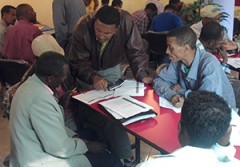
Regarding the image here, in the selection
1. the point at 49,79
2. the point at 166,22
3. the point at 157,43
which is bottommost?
the point at 157,43

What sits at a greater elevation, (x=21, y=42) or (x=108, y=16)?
(x=108, y=16)

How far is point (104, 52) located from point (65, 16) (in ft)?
5.59

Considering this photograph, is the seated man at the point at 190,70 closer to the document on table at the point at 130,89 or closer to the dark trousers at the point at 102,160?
the document on table at the point at 130,89

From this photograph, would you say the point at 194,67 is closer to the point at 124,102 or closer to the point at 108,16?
the point at 124,102

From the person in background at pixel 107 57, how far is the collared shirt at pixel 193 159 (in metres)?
1.37

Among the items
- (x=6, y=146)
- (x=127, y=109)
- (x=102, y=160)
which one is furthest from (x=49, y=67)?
(x=6, y=146)

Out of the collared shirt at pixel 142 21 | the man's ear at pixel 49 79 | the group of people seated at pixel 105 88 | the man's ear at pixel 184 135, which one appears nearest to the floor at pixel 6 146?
the group of people seated at pixel 105 88

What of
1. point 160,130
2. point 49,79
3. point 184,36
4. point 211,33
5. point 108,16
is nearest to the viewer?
point 49,79

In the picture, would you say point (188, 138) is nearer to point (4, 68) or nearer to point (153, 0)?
point (4, 68)

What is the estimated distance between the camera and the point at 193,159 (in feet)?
3.52

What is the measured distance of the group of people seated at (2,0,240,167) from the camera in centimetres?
118

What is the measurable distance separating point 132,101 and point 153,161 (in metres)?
1.10

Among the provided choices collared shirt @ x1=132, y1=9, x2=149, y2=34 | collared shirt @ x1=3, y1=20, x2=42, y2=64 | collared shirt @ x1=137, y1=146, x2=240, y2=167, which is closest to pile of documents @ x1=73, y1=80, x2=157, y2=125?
collared shirt @ x1=137, y1=146, x2=240, y2=167

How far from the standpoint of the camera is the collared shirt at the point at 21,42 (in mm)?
3771
